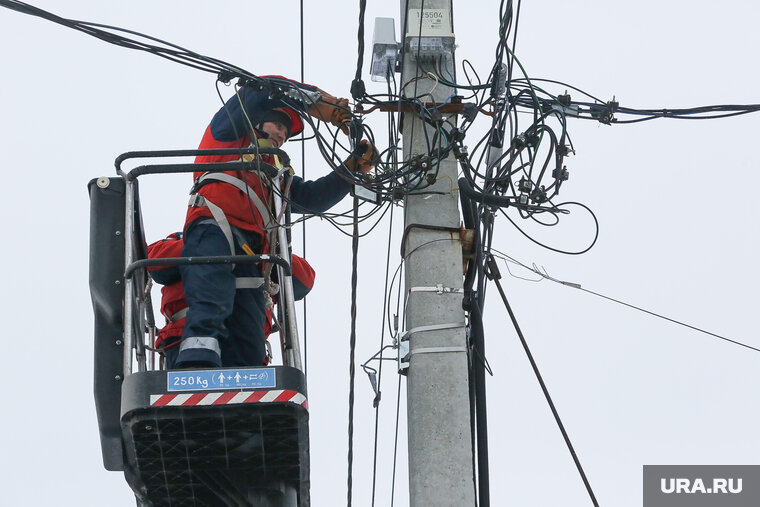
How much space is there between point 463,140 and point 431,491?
2.11 m

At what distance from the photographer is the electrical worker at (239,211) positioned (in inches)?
263

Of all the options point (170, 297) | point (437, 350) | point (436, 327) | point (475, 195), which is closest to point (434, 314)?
point (436, 327)

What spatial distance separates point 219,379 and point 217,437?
1.31 feet

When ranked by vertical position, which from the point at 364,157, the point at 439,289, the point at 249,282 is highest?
the point at 364,157

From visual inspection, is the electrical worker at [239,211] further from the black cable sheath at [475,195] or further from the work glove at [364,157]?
the black cable sheath at [475,195]

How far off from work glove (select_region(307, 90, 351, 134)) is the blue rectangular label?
1986 millimetres

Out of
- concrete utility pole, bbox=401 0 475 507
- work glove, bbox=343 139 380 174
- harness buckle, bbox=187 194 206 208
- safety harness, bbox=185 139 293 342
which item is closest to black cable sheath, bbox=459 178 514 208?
concrete utility pole, bbox=401 0 475 507

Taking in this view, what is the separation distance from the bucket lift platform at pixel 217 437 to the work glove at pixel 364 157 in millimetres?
1677

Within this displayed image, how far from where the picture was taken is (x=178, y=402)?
237 inches

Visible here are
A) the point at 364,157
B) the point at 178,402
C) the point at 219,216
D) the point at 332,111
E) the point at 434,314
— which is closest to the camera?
the point at 178,402

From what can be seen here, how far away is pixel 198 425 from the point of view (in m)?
6.17

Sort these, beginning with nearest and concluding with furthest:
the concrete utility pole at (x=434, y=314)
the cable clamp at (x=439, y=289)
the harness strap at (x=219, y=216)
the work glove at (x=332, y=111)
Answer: the concrete utility pole at (x=434, y=314)
the cable clamp at (x=439, y=289)
the harness strap at (x=219, y=216)
the work glove at (x=332, y=111)

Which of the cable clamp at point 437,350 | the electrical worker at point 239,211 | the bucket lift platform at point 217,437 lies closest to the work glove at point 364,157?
the electrical worker at point 239,211

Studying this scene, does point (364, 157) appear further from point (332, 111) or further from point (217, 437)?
point (217, 437)
